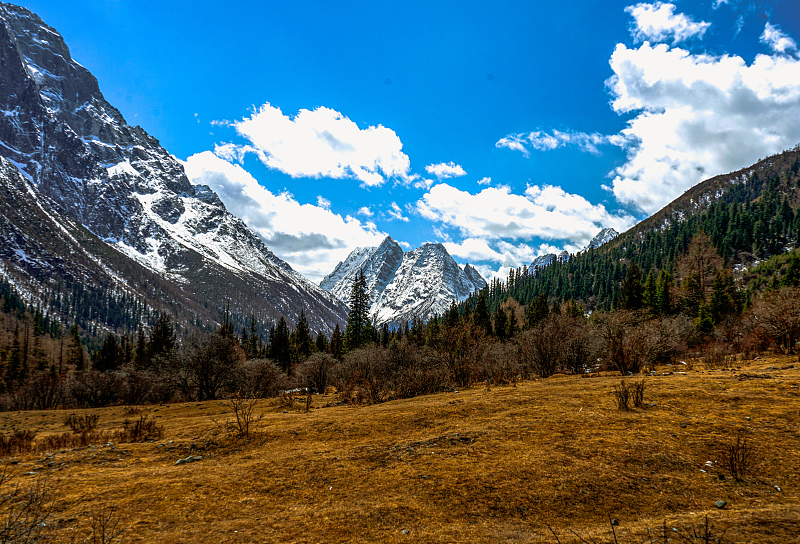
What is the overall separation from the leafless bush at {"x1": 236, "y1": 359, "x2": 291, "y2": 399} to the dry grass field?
21153 millimetres

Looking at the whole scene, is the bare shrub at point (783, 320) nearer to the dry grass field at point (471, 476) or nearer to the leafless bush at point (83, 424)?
the dry grass field at point (471, 476)

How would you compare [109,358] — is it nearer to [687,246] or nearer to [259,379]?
[259,379]

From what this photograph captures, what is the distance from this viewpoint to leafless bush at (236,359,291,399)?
3384 cm

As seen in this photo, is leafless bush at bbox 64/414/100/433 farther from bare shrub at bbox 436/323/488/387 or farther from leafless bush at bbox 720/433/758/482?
leafless bush at bbox 720/433/758/482

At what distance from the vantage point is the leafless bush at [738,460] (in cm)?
727

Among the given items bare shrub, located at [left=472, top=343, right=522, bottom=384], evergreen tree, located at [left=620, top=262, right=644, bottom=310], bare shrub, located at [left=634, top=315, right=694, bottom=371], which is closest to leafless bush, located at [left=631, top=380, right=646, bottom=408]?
bare shrub, located at [left=472, top=343, right=522, bottom=384]

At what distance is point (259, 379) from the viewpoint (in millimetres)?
34656

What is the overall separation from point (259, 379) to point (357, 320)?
30.5m

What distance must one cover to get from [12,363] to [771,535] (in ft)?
330

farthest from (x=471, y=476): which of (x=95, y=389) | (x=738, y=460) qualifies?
(x=95, y=389)

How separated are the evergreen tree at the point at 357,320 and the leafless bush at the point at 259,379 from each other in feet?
81.7

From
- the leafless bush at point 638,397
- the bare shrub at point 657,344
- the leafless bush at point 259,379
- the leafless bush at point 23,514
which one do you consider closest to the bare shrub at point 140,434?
the leafless bush at point 23,514

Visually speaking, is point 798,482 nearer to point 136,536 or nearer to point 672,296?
point 136,536

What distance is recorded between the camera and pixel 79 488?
855cm
